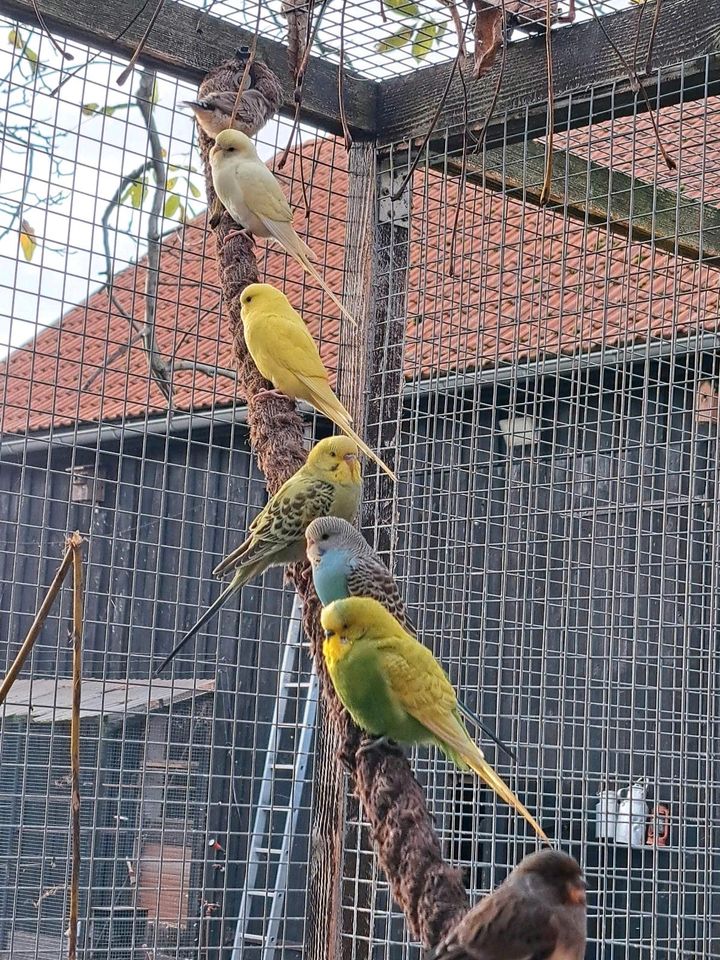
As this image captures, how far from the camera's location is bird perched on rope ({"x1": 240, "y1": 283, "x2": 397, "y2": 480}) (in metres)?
2.38

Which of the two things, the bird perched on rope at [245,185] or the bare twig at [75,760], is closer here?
the bare twig at [75,760]

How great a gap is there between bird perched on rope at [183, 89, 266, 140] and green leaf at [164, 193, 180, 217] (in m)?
0.22

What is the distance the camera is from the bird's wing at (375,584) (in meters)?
2.04

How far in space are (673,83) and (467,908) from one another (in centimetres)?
175

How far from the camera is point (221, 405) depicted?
530 cm

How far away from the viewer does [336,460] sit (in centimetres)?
225

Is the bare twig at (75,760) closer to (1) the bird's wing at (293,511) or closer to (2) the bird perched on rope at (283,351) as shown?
(1) the bird's wing at (293,511)

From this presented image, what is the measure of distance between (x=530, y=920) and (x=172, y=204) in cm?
173

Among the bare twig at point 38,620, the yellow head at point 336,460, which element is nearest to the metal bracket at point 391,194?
the yellow head at point 336,460

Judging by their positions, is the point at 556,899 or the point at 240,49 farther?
the point at 240,49

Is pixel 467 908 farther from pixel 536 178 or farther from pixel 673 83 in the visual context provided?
pixel 536 178

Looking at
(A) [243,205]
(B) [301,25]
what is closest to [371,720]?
(A) [243,205]

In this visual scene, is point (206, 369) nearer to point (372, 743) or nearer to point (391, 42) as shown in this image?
point (391, 42)

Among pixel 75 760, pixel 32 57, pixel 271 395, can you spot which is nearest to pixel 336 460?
pixel 271 395
